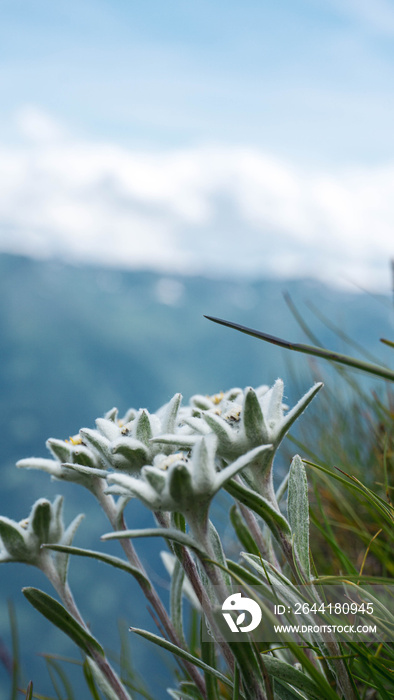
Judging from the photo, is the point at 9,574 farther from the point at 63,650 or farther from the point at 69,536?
the point at 69,536

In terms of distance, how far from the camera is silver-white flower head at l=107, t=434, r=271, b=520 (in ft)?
1.38

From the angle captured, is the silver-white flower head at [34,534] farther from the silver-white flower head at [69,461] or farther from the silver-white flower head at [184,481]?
the silver-white flower head at [184,481]

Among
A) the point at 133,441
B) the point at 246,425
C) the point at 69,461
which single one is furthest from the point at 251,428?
the point at 69,461

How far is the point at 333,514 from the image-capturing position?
61.9 inches

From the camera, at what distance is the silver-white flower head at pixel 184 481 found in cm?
42

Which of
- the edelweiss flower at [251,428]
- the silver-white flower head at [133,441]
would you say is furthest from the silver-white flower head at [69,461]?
the edelweiss flower at [251,428]

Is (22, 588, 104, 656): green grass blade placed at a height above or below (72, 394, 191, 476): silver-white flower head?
below

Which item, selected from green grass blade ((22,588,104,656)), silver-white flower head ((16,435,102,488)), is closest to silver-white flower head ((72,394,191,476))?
silver-white flower head ((16,435,102,488))

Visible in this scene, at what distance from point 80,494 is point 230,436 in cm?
521

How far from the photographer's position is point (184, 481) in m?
0.42

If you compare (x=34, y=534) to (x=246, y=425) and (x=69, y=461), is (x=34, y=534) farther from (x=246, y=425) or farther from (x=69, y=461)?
(x=246, y=425)

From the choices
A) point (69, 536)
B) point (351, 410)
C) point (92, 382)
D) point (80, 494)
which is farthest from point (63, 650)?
point (69, 536)

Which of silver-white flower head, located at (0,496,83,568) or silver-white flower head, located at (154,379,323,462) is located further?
silver-white flower head, located at (0,496,83,568)

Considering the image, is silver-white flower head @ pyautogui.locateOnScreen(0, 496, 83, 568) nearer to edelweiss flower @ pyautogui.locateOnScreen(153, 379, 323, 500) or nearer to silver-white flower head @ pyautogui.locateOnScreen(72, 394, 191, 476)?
silver-white flower head @ pyautogui.locateOnScreen(72, 394, 191, 476)
